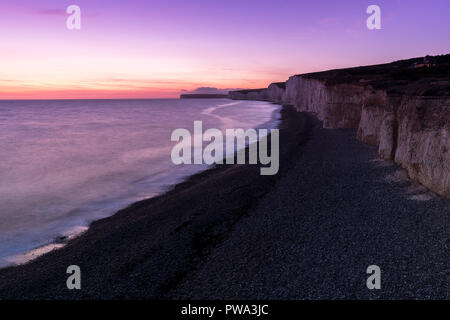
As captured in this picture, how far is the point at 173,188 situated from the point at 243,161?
6861mm

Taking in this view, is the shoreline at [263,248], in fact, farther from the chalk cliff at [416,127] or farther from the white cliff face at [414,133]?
the chalk cliff at [416,127]

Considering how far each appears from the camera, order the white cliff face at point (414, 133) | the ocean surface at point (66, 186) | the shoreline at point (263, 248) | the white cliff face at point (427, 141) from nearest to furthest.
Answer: the shoreline at point (263, 248), the white cliff face at point (427, 141), the white cliff face at point (414, 133), the ocean surface at point (66, 186)

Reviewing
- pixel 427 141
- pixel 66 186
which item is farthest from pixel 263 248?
pixel 66 186

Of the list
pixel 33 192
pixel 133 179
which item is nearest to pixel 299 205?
pixel 133 179

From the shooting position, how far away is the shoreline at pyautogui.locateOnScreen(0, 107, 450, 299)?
770 centimetres

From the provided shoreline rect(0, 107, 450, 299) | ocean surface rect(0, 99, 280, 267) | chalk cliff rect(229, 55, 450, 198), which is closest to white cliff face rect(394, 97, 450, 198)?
chalk cliff rect(229, 55, 450, 198)

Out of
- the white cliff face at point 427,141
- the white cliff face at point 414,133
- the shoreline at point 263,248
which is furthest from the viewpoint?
the white cliff face at point 414,133

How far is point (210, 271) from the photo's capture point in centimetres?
857

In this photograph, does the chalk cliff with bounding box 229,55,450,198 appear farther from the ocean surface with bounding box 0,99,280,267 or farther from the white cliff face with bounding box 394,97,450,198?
the ocean surface with bounding box 0,99,280,267

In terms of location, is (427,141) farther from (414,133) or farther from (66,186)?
(66,186)

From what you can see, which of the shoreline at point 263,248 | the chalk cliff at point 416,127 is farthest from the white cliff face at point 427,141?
the shoreline at point 263,248

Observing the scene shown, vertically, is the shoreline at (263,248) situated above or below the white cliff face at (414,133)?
below

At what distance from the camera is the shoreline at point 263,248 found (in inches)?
303

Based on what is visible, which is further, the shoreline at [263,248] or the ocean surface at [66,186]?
the ocean surface at [66,186]
